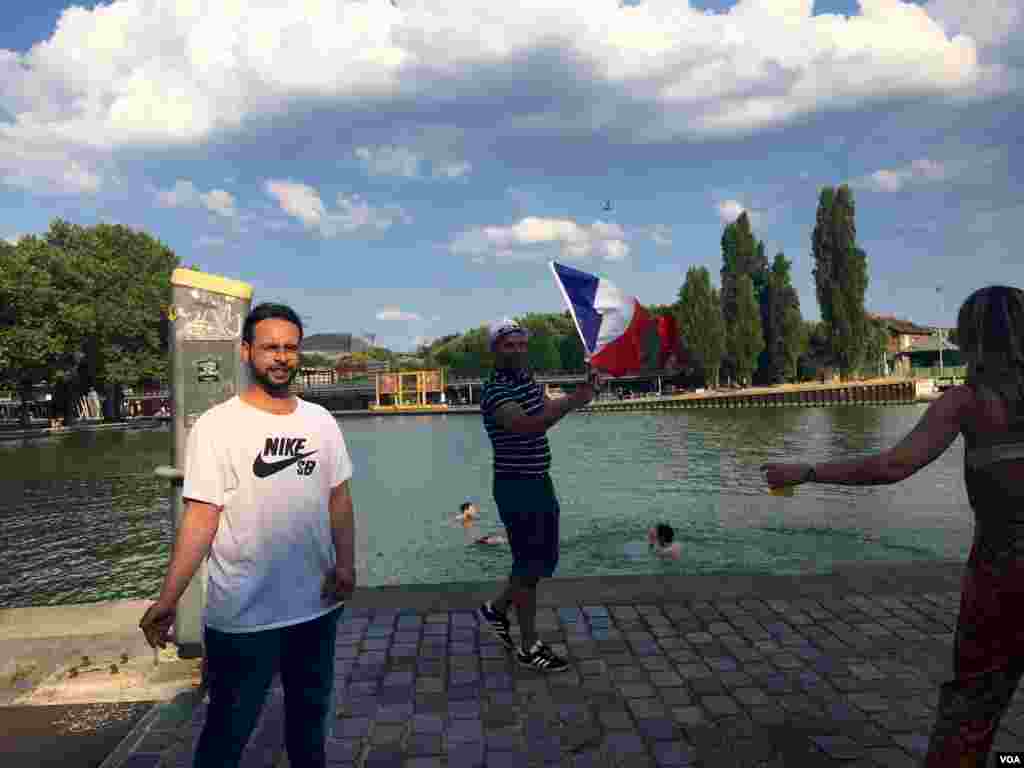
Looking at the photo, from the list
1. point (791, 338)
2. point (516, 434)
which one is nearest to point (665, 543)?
point (516, 434)

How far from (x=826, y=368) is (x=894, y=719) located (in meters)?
87.5

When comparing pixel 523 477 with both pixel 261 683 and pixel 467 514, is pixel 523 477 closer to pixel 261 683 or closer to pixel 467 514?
pixel 261 683

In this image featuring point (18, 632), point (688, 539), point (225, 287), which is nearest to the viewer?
point (225, 287)

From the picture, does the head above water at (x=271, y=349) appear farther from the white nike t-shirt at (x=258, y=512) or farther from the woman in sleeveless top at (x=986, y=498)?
the woman in sleeveless top at (x=986, y=498)

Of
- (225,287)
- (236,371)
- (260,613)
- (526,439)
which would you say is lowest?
(260,613)

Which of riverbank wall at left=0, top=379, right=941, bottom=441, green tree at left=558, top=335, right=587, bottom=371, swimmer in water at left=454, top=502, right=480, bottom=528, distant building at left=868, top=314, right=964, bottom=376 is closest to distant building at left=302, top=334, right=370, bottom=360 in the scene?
green tree at left=558, top=335, right=587, bottom=371

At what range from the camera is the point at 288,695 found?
2.92m

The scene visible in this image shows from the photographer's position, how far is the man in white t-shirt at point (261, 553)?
2646 mm

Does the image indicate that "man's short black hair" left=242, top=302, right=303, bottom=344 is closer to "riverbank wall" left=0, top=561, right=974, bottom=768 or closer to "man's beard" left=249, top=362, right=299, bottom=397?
"man's beard" left=249, top=362, right=299, bottom=397

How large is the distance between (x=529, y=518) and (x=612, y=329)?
1.44m

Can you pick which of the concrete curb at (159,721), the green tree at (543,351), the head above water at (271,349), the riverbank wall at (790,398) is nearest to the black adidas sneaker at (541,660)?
the concrete curb at (159,721)

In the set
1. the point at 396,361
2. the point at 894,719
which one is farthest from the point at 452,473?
the point at 396,361

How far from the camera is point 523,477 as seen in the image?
4.64 meters

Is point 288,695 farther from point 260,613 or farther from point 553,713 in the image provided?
point 553,713
